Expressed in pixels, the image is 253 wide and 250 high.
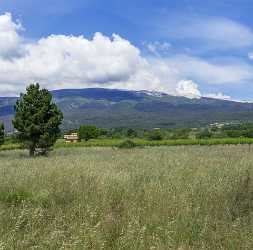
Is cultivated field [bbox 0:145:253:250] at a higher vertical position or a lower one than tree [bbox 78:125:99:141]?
higher

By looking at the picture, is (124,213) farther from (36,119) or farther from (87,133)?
(87,133)

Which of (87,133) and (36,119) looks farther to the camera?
(87,133)

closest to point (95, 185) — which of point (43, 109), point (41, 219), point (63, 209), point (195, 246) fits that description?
point (63, 209)

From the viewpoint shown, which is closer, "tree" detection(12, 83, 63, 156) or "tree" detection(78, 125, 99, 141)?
"tree" detection(12, 83, 63, 156)

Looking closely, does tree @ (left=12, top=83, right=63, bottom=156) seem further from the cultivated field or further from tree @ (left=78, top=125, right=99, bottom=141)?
tree @ (left=78, top=125, right=99, bottom=141)

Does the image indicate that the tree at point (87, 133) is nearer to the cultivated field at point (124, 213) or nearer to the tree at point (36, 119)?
the tree at point (36, 119)

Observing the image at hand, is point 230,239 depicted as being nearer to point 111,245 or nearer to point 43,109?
point 111,245

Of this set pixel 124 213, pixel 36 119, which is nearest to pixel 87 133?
pixel 36 119

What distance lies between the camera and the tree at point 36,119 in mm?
34906

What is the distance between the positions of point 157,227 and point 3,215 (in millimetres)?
2272

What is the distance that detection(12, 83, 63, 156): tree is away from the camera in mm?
34906

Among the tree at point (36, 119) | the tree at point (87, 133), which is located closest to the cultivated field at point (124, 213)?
the tree at point (36, 119)

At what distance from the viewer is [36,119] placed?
115ft

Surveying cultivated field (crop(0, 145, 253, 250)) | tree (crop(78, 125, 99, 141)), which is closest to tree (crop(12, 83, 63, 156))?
cultivated field (crop(0, 145, 253, 250))
